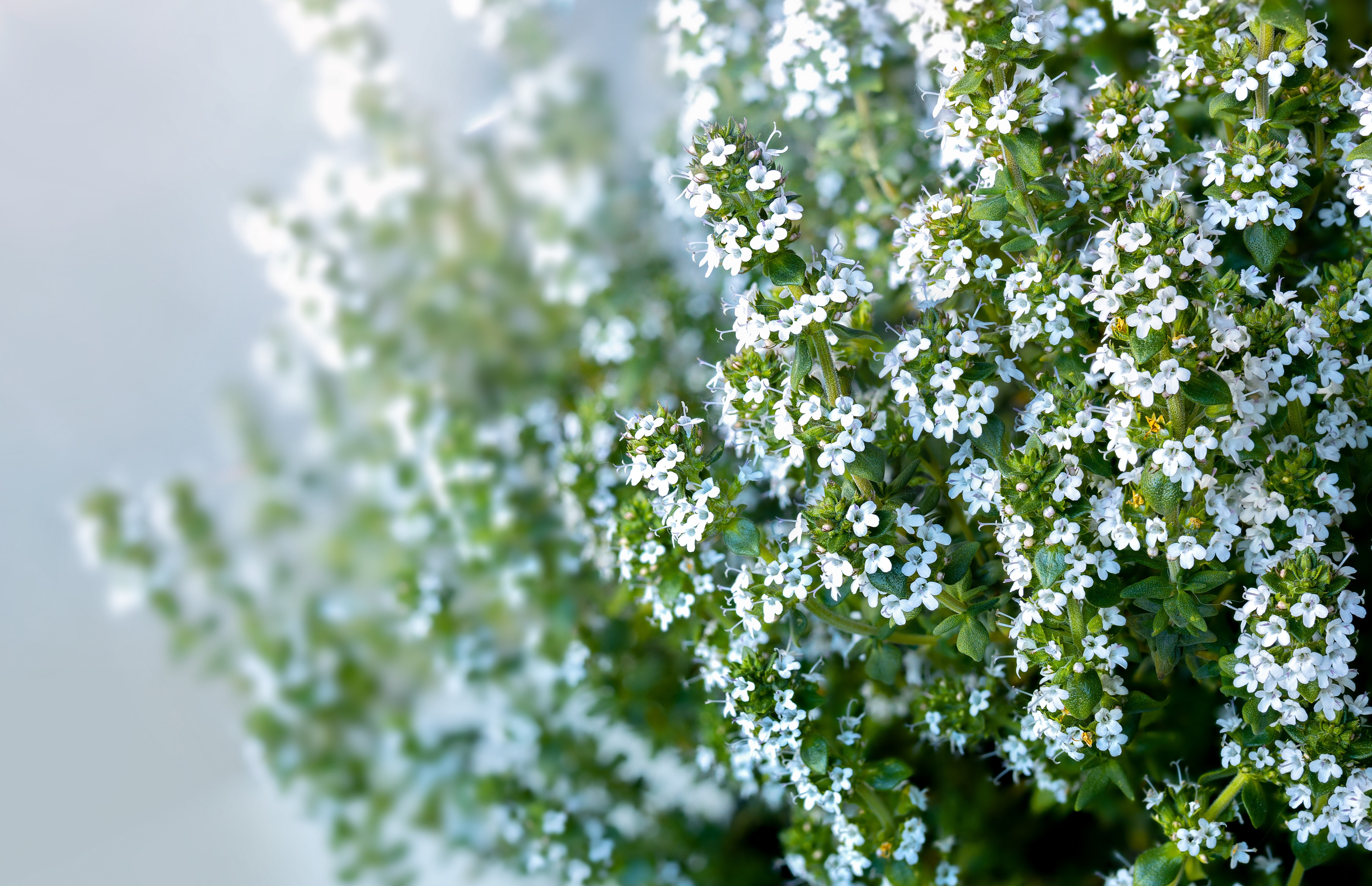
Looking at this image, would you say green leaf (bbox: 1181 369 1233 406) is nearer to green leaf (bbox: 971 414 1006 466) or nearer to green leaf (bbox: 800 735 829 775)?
green leaf (bbox: 971 414 1006 466)

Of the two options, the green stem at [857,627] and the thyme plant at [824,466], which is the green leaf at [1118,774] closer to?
the thyme plant at [824,466]

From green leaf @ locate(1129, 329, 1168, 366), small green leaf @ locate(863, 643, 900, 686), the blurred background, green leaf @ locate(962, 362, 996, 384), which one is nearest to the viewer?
green leaf @ locate(1129, 329, 1168, 366)

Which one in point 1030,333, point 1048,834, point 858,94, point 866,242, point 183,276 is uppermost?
point 183,276

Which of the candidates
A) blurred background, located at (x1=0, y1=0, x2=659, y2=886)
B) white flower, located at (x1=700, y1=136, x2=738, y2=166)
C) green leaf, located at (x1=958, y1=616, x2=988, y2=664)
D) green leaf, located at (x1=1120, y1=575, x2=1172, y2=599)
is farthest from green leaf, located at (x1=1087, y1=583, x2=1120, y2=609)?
blurred background, located at (x1=0, y1=0, x2=659, y2=886)

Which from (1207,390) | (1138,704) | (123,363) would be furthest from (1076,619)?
(123,363)

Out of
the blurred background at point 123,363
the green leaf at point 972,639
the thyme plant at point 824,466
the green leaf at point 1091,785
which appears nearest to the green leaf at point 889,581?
the thyme plant at point 824,466

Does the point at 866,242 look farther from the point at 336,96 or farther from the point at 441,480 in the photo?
the point at 336,96

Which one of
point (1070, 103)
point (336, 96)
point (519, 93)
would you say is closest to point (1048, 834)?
point (1070, 103)
